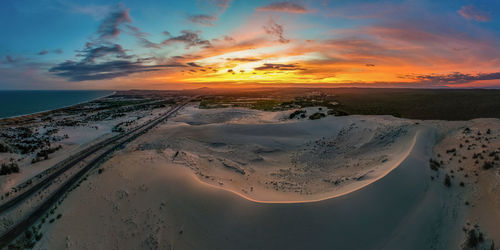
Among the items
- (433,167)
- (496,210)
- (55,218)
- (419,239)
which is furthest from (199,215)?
(433,167)

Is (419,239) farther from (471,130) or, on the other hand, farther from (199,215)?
(471,130)

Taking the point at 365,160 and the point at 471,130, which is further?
the point at 471,130

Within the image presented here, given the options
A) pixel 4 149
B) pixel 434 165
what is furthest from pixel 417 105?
pixel 4 149

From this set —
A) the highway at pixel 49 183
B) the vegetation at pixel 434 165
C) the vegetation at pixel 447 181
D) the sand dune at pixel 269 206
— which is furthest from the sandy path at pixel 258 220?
the highway at pixel 49 183

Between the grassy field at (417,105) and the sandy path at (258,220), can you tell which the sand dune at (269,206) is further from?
the grassy field at (417,105)

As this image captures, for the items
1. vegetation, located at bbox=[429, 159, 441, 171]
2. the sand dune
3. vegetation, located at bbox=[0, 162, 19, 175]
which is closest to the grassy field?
the sand dune

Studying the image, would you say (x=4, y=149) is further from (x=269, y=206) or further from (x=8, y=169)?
(x=269, y=206)

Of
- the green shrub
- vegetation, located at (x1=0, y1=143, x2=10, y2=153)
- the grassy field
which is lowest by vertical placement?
vegetation, located at (x1=0, y1=143, x2=10, y2=153)

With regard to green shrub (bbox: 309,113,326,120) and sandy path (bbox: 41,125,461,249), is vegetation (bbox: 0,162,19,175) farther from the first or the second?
green shrub (bbox: 309,113,326,120)

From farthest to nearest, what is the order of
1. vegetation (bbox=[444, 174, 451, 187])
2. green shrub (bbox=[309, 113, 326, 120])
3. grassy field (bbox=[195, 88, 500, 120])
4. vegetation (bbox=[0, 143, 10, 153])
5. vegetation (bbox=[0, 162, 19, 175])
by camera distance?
green shrub (bbox=[309, 113, 326, 120]) → grassy field (bbox=[195, 88, 500, 120]) → vegetation (bbox=[0, 143, 10, 153]) → vegetation (bbox=[0, 162, 19, 175]) → vegetation (bbox=[444, 174, 451, 187])

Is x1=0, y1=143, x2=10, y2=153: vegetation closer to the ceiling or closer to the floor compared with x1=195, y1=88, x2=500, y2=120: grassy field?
closer to the floor

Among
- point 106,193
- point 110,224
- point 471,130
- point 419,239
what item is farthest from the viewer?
point 471,130
